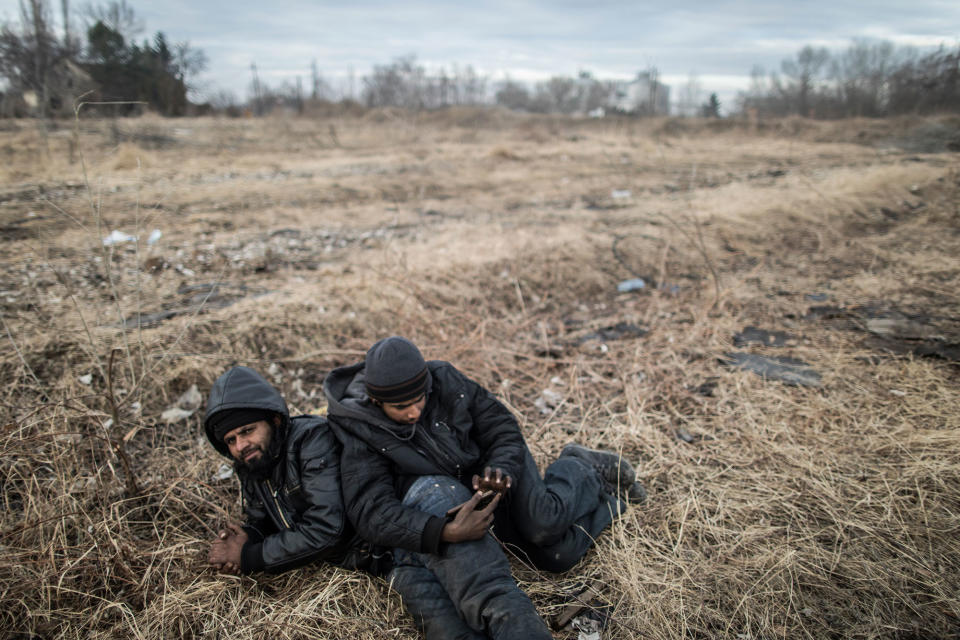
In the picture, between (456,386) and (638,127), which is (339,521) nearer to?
(456,386)

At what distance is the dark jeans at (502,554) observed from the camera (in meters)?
1.59

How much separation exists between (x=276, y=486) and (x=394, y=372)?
698 millimetres

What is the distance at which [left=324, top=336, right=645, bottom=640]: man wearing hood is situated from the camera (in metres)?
1.65

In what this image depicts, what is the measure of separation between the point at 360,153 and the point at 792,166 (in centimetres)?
1027

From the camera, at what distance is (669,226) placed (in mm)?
6180

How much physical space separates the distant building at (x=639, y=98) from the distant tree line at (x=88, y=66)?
69.2 ft

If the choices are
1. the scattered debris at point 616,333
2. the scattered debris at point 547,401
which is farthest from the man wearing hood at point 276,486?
the scattered debris at point 616,333

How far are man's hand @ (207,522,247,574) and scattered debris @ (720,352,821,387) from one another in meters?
3.02

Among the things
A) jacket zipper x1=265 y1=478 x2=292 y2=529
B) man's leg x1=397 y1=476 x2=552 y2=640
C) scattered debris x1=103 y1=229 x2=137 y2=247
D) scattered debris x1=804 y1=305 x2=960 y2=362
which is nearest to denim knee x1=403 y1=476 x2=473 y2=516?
man's leg x1=397 y1=476 x2=552 y2=640

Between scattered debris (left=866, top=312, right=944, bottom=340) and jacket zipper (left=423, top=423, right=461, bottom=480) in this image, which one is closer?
jacket zipper (left=423, top=423, right=461, bottom=480)

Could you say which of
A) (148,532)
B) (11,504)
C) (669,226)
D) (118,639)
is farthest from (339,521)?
(669,226)

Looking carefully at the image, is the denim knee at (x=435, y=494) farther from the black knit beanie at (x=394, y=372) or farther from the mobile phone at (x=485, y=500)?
the black knit beanie at (x=394, y=372)

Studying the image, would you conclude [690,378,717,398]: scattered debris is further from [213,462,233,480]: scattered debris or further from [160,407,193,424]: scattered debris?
[160,407,193,424]: scattered debris

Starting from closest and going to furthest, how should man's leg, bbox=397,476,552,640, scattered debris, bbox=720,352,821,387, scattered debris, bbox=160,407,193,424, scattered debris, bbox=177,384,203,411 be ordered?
man's leg, bbox=397,476,552,640 → scattered debris, bbox=160,407,193,424 → scattered debris, bbox=177,384,203,411 → scattered debris, bbox=720,352,821,387
